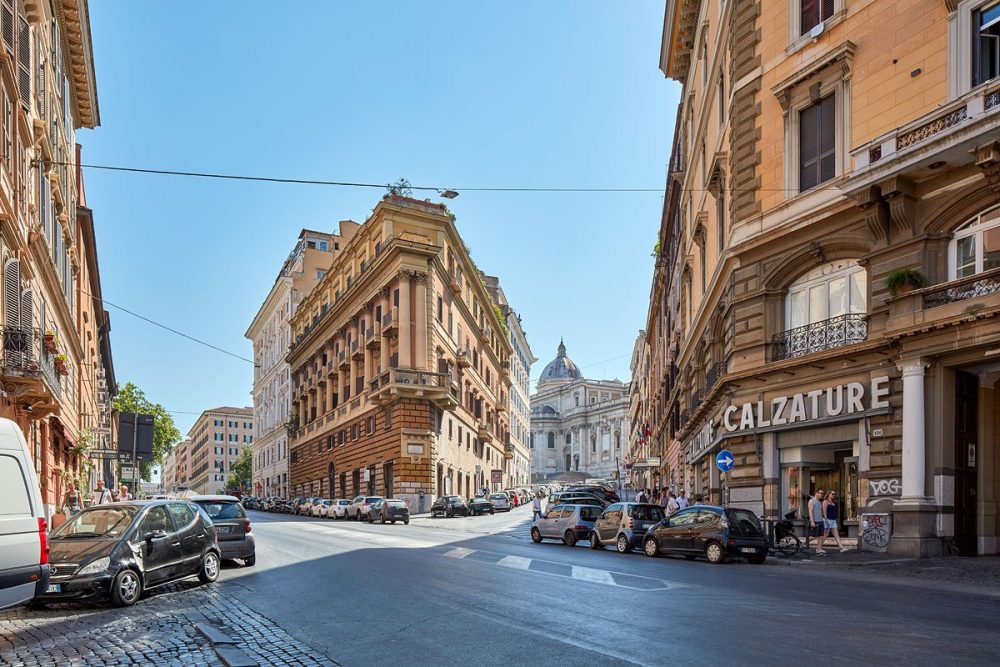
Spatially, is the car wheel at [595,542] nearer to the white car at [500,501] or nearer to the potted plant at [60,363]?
the potted plant at [60,363]

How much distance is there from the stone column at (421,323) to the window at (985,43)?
35197 mm

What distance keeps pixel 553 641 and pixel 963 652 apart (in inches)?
143

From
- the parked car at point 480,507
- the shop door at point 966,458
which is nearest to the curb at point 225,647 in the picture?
the shop door at point 966,458

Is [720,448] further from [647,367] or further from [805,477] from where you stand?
[647,367]

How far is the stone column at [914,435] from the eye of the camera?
19.8 m

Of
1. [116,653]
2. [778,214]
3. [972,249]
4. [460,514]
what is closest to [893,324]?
[972,249]

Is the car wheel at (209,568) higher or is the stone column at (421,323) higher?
the stone column at (421,323)

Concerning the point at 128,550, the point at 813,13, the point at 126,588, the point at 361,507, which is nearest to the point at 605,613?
the point at 126,588

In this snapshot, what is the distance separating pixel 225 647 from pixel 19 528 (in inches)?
98.7

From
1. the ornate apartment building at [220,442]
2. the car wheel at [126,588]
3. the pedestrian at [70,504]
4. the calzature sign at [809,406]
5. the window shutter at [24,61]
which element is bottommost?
the ornate apartment building at [220,442]

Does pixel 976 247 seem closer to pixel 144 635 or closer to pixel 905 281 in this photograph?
pixel 905 281

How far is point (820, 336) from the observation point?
2314cm

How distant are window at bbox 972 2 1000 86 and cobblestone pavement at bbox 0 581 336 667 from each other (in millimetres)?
18050

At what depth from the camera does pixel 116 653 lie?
8602mm
